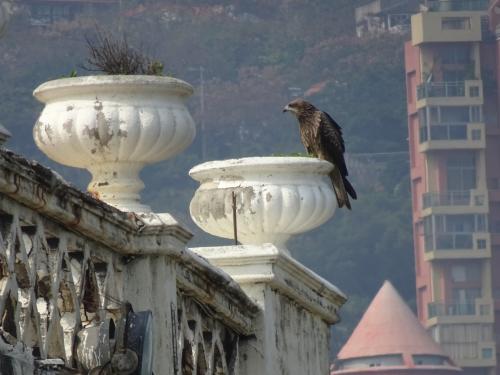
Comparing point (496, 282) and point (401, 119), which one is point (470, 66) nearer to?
point (496, 282)

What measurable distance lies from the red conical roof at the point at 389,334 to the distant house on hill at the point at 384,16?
161 ft

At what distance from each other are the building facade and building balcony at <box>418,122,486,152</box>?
56 millimetres

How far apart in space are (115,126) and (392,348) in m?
109

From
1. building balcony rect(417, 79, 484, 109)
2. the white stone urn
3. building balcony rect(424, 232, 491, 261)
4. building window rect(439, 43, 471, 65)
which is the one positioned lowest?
the white stone urn

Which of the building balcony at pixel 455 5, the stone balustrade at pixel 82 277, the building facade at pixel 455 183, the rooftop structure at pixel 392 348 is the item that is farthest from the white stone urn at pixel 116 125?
the building balcony at pixel 455 5

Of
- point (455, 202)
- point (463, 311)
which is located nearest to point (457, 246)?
point (455, 202)

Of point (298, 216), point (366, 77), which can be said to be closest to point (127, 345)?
point (298, 216)

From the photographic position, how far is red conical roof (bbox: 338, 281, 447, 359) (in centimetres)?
11625

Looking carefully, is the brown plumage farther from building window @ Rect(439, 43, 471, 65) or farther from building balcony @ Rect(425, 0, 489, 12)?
building balcony @ Rect(425, 0, 489, 12)

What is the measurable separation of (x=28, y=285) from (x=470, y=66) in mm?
130226

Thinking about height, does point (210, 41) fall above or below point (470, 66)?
above

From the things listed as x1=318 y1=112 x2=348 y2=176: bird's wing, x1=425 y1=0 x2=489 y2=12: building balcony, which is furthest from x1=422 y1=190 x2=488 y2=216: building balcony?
x1=318 y1=112 x2=348 y2=176: bird's wing

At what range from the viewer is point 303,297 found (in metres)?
8.76

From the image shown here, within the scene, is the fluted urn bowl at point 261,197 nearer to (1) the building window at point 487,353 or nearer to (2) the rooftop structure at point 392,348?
(2) the rooftop structure at point 392,348
